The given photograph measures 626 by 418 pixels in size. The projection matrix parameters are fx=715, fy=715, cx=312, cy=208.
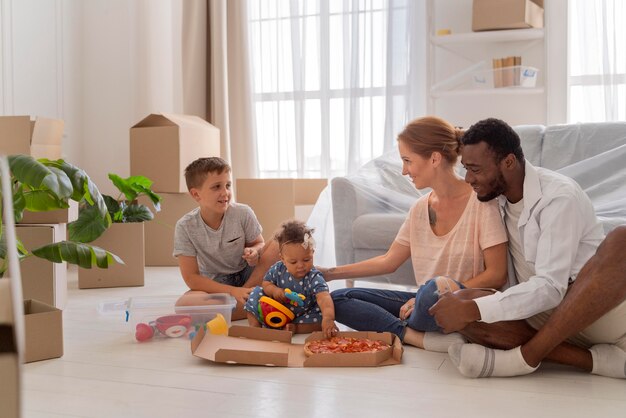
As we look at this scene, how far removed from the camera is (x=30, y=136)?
136 inches

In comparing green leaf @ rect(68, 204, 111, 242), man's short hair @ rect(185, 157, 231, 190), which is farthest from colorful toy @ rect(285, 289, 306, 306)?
green leaf @ rect(68, 204, 111, 242)

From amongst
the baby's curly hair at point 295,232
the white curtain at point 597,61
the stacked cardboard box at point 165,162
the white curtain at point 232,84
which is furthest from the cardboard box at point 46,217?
the white curtain at point 597,61

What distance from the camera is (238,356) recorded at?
6.66 ft

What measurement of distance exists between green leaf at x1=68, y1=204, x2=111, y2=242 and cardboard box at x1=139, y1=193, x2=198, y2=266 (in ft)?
4.24

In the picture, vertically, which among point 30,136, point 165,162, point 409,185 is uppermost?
point 30,136

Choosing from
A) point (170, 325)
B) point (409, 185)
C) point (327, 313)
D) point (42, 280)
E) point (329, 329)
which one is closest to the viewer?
point (329, 329)

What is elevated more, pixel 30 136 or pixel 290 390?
pixel 30 136

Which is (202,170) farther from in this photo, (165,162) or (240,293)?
(165,162)

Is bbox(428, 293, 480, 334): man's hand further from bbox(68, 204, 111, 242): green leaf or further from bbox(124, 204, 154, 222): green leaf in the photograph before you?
bbox(124, 204, 154, 222): green leaf

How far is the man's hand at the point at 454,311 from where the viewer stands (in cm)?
186

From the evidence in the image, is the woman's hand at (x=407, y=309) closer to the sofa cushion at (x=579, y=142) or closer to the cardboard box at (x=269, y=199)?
the sofa cushion at (x=579, y=142)

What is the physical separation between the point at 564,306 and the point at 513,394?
0.84ft

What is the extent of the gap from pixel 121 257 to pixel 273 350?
1648 millimetres

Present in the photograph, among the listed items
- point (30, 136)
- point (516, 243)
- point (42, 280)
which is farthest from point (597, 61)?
point (42, 280)
